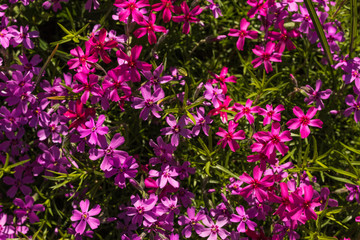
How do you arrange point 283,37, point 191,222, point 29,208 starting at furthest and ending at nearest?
point 29,208 < point 283,37 < point 191,222

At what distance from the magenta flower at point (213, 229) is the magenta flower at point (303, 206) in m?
0.51

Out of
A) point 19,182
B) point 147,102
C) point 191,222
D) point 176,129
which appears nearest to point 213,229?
point 191,222

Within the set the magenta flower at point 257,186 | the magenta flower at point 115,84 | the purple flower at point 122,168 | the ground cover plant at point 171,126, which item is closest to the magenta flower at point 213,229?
the ground cover plant at point 171,126

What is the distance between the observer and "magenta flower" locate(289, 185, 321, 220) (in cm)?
217

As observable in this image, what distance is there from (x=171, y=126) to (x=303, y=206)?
0.97 m

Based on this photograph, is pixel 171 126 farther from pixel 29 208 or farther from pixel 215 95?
pixel 29 208

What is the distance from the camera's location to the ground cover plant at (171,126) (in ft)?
7.47

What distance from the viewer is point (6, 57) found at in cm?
269

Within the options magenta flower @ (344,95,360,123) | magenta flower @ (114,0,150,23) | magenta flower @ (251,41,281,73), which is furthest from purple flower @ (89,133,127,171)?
magenta flower @ (344,95,360,123)

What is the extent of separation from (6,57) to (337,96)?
2.59m

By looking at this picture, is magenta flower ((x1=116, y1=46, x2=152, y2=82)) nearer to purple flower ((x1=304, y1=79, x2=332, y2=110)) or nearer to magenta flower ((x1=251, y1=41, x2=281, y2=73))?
magenta flower ((x1=251, y1=41, x2=281, y2=73))

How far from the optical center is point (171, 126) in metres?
2.37

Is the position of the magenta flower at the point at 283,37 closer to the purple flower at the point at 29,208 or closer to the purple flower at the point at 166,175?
the purple flower at the point at 166,175

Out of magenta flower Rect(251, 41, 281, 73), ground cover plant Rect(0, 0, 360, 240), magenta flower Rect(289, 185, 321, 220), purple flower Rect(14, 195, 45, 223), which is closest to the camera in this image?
magenta flower Rect(289, 185, 321, 220)
